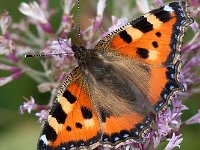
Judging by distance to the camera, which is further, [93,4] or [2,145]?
[93,4]

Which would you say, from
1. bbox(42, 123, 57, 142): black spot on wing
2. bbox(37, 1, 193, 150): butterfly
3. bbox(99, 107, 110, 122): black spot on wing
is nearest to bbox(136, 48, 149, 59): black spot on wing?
bbox(37, 1, 193, 150): butterfly

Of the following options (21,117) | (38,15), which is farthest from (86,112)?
(21,117)

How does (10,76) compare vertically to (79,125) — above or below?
above

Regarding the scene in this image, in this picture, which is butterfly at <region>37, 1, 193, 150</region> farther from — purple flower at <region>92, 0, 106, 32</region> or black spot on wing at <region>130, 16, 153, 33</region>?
purple flower at <region>92, 0, 106, 32</region>

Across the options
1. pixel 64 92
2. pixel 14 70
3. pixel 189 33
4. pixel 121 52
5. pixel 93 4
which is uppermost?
pixel 93 4

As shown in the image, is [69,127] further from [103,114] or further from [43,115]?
[43,115]

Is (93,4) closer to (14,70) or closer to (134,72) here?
(14,70)

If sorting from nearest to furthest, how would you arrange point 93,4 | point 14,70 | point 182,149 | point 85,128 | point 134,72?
1. point 85,128
2. point 134,72
3. point 14,70
4. point 182,149
5. point 93,4

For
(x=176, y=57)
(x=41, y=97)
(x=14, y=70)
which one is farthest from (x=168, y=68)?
(x=41, y=97)
